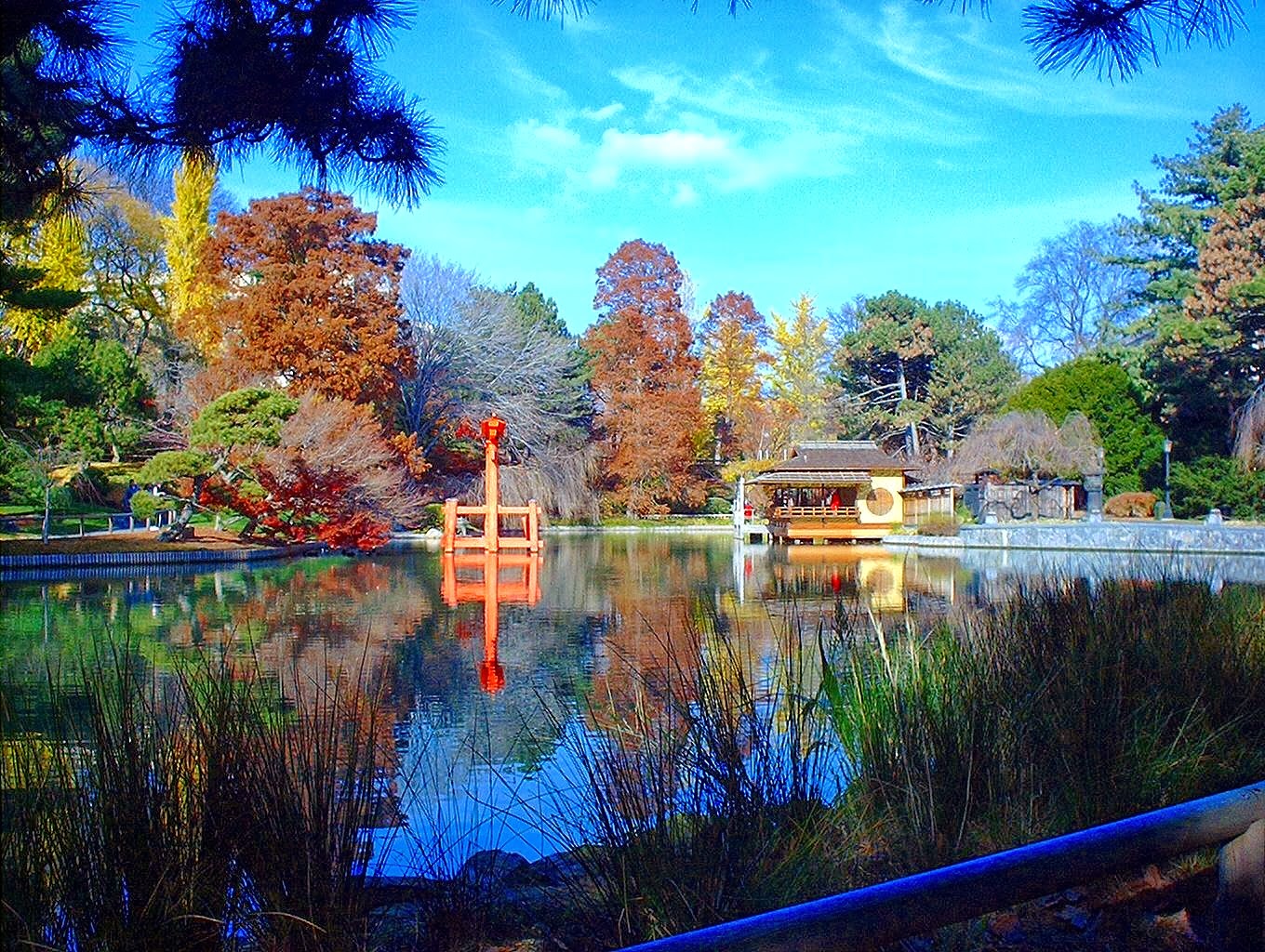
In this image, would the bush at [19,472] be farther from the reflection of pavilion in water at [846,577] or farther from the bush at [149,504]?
the reflection of pavilion in water at [846,577]

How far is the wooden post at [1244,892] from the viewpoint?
1.47m

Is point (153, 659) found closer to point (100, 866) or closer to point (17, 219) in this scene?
point (17, 219)

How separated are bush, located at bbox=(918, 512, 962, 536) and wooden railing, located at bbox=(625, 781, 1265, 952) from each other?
2084 centimetres

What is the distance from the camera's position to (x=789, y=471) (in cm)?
2659

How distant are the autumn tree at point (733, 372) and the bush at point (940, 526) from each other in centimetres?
1130

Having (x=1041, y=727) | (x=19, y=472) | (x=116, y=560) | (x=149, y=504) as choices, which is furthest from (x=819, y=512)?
(x=1041, y=727)

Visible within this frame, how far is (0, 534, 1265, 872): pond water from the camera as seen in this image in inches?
138

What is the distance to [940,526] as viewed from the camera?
22.1m

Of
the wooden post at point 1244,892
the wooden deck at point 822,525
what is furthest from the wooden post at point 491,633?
the wooden deck at point 822,525

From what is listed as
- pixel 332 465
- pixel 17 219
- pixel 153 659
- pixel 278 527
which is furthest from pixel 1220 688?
pixel 278 527

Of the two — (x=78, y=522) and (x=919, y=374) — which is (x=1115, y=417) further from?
(x=78, y=522)

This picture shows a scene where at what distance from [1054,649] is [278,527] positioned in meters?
16.0

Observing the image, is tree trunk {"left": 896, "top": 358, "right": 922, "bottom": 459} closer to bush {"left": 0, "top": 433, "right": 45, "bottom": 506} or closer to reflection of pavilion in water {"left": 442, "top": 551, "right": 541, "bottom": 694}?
reflection of pavilion in water {"left": 442, "top": 551, "right": 541, "bottom": 694}

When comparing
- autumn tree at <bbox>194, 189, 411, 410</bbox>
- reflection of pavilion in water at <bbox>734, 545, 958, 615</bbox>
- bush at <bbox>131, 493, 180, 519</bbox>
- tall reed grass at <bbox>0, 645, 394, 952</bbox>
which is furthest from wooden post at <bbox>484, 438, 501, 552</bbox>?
tall reed grass at <bbox>0, 645, 394, 952</bbox>
